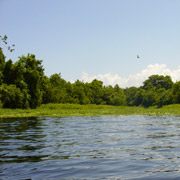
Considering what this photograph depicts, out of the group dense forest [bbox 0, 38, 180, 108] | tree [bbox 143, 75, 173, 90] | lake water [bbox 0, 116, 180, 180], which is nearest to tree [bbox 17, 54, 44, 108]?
dense forest [bbox 0, 38, 180, 108]

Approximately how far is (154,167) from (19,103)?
Result: 198 ft

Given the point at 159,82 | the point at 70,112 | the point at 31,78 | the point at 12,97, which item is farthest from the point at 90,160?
the point at 159,82

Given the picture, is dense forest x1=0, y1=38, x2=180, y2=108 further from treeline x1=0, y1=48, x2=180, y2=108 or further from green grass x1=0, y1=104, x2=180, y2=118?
green grass x1=0, y1=104, x2=180, y2=118

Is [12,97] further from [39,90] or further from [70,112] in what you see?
[70,112]

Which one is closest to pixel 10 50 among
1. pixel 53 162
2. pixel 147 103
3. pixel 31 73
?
pixel 53 162

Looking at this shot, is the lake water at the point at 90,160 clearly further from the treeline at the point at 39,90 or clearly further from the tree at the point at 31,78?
the tree at the point at 31,78

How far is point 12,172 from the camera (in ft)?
29.9

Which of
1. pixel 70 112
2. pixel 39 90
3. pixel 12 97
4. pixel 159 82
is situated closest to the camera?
pixel 70 112

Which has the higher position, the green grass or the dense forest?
the dense forest

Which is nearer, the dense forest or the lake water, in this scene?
the lake water

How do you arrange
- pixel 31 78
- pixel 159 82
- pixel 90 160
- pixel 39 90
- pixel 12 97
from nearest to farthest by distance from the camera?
1. pixel 90 160
2. pixel 12 97
3. pixel 31 78
4. pixel 39 90
5. pixel 159 82

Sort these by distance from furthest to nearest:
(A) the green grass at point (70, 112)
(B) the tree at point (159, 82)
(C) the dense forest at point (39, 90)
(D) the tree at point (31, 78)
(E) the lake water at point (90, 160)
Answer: (B) the tree at point (159, 82)
(D) the tree at point (31, 78)
(C) the dense forest at point (39, 90)
(A) the green grass at point (70, 112)
(E) the lake water at point (90, 160)

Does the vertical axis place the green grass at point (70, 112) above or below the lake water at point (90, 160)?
above

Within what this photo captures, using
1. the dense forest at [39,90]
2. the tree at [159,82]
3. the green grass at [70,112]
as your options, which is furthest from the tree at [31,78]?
the tree at [159,82]
